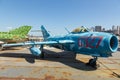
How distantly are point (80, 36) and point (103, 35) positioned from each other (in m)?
3.00

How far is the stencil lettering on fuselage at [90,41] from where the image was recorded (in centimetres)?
1309

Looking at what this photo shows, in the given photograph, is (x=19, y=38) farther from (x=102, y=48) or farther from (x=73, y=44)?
(x=102, y=48)

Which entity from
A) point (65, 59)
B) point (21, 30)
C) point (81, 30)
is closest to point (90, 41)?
point (81, 30)

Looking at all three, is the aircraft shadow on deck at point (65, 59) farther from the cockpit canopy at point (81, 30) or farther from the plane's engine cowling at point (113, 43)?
the cockpit canopy at point (81, 30)

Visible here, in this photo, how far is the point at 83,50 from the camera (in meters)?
15.0

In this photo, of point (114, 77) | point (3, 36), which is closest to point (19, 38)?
point (3, 36)

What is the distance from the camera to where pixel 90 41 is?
13812 millimetres

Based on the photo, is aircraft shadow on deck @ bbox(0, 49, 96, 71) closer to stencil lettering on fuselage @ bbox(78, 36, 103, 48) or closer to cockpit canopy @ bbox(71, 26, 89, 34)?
stencil lettering on fuselage @ bbox(78, 36, 103, 48)

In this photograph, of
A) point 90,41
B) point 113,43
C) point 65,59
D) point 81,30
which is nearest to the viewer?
point 113,43

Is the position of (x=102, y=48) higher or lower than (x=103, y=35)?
lower

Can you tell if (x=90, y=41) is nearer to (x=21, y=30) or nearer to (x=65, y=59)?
(x=65, y=59)

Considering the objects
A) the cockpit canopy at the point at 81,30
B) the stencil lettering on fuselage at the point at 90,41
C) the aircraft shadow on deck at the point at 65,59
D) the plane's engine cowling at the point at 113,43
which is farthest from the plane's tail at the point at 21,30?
the plane's engine cowling at the point at 113,43

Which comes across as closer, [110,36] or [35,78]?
[35,78]

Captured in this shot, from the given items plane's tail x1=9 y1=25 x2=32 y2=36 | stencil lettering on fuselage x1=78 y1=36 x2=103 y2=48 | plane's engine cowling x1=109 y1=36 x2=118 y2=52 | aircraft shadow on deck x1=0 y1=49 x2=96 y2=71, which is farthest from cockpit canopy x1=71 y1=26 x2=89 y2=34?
plane's tail x1=9 y1=25 x2=32 y2=36
